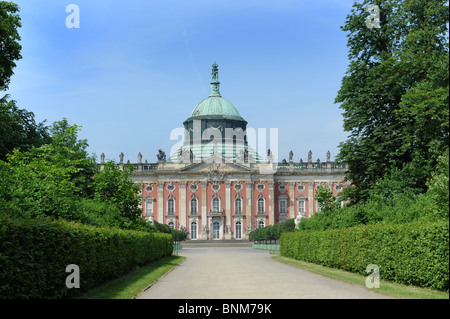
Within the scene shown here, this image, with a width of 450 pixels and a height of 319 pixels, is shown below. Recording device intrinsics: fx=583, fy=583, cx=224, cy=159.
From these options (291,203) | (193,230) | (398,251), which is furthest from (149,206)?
(398,251)

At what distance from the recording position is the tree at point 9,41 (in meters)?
24.8

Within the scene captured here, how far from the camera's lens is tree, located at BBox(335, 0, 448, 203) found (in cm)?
2572

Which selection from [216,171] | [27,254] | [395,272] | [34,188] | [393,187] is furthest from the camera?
[216,171]

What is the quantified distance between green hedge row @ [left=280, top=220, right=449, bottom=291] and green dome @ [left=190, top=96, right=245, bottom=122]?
78558mm

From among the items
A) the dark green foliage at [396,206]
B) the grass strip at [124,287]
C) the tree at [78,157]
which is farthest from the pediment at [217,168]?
the grass strip at [124,287]

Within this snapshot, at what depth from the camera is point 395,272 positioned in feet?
53.7

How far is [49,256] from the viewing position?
12242 mm

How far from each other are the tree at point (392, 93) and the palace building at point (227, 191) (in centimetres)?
5938

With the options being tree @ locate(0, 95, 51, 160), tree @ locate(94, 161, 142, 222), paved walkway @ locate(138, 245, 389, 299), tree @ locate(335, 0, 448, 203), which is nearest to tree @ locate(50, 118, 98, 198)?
tree @ locate(0, 95, 51, 160)

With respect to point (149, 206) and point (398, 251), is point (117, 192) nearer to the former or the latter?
point (398, 251)

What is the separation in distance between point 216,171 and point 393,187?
64.8 meters

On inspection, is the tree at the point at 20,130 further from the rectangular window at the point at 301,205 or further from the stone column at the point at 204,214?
the rectangular window at the point at 301,205

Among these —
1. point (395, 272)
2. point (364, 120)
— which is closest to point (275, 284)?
point (395, 272)
